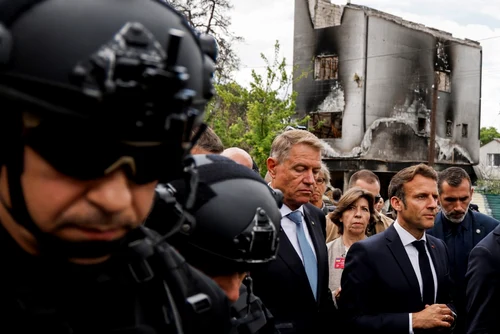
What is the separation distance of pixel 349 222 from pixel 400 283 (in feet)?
5.51

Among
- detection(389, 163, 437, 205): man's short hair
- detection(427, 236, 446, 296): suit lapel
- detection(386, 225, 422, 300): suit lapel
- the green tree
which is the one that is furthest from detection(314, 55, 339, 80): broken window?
the green tree

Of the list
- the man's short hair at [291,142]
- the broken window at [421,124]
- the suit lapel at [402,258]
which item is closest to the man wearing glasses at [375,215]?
the suit lapel at [402,258]

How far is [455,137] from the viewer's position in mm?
36125

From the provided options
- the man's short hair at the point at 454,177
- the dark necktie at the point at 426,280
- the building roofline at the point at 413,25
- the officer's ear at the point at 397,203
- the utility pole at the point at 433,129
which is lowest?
the dark necktie at the point at 426,280

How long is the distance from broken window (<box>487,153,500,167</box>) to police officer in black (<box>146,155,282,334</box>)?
65427mm

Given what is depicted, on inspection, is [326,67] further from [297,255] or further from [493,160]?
[493,160]

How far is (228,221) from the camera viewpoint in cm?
194

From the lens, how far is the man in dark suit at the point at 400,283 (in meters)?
4.04

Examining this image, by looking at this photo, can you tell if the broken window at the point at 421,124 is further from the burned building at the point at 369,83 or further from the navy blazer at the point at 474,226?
the navy blazer at the point at 474,226

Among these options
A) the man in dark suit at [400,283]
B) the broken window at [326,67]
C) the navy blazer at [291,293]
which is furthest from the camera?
the broken window at [326,67]

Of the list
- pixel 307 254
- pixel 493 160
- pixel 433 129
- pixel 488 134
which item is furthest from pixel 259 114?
pixel 488 134

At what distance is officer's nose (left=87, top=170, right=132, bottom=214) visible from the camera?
105 centimetres

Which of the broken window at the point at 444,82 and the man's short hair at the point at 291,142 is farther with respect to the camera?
the broken window at the point at 444,82

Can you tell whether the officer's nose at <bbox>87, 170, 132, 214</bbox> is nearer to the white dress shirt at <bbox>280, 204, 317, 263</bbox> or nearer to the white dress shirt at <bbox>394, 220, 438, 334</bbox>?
the white dress shirt at <bbox>280, 204, 317, 263</bbox>
